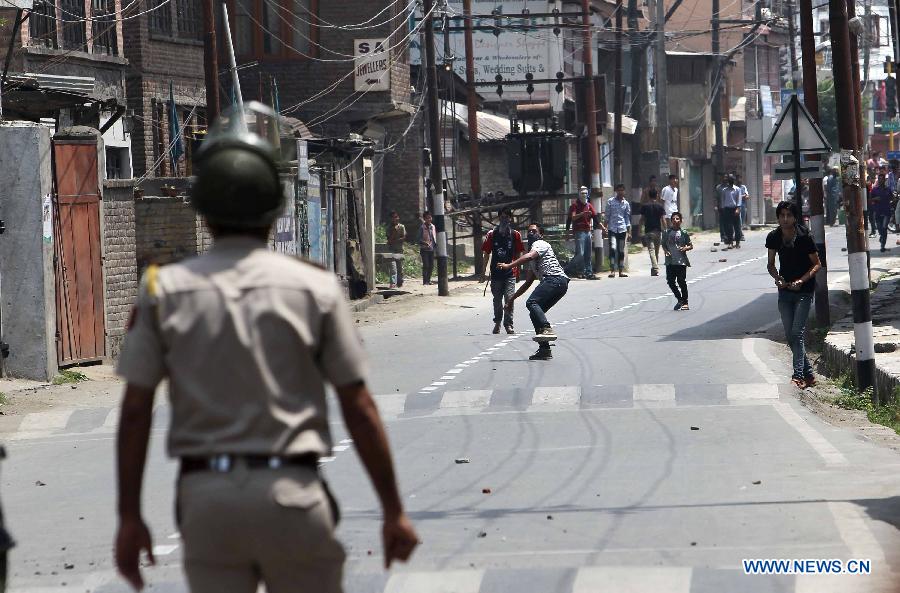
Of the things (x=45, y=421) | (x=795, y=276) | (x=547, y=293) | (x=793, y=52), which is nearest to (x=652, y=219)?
(x=793, y=52)

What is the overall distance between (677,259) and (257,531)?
20.7 m

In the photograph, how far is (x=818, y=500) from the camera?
9156 millimetres

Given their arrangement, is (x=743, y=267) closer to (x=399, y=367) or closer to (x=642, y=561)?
(x=399, y=367)

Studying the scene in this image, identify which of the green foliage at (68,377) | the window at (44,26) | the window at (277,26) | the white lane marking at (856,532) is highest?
the window at (277,26)

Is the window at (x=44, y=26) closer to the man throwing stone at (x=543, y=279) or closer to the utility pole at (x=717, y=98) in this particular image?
the man throwing stone at (x=543, y=279)

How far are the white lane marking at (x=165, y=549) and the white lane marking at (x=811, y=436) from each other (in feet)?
15.1

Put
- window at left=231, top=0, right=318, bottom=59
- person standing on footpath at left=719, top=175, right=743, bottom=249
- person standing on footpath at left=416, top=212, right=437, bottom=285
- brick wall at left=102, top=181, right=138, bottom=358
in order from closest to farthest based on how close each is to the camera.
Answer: brick wall at left=102, top=181, right=138, bottom=358 → person standing on footpath at left=416, top=212, right=437, bottom=285 → window at left=231, top=0, right=318, bottom=59 → person standing on footpath at left=719, top=175, right=743, bottom=249

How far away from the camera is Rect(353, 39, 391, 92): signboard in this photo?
34969 mm

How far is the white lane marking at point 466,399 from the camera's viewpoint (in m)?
14.7

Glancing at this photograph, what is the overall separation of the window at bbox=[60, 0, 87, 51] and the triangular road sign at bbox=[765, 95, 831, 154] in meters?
13.9

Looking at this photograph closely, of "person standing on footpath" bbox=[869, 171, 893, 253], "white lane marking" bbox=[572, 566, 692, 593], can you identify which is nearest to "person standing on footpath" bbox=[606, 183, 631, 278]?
"person standing on footpath" bbox=[869, 171, 893, 253]

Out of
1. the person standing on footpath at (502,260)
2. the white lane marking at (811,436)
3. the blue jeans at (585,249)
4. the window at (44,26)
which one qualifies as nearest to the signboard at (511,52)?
the blue jeans at (585,249)

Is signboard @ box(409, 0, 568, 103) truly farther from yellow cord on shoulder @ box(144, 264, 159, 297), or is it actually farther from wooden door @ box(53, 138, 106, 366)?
yellow cord on shoulder @ box(144, 264, 159, 297)

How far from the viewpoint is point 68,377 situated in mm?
17750
